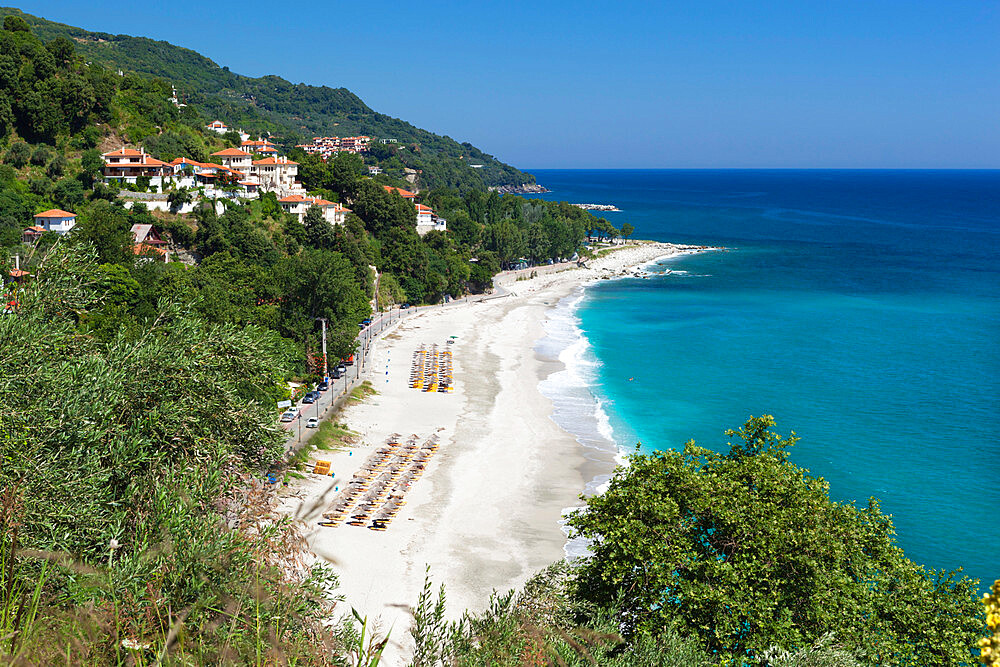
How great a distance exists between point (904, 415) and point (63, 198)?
62.1m

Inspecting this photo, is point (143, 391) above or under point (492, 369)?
above

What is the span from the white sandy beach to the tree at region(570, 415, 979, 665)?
5.46 m

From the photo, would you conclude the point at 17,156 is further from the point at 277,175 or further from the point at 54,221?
the point at 277,175

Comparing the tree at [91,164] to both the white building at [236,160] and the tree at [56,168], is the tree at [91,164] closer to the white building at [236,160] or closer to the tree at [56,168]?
the tree at [56,168]

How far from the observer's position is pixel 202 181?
6031cm

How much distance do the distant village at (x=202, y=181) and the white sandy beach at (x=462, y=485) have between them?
760 inches

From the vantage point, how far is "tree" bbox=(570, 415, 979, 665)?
12.8 meters

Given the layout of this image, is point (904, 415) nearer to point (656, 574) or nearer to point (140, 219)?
point (656, 574)

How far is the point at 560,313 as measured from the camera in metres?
73.0

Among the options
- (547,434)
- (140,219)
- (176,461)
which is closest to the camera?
(176,461)

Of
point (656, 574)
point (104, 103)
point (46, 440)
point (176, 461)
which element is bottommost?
point (656, 574)

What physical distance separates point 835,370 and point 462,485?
35.1 meters

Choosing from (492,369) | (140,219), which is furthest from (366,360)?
(140,219)

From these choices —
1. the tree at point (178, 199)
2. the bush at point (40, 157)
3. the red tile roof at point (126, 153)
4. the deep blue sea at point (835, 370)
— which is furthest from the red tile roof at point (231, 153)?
the deep blue sea at point (835, 370)
